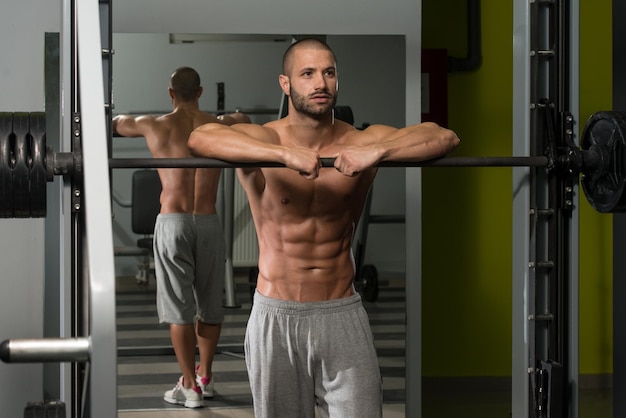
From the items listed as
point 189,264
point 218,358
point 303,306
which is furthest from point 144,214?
point 303,306

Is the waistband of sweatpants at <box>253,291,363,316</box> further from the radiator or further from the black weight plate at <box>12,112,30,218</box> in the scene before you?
the radiator

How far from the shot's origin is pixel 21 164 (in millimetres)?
2359

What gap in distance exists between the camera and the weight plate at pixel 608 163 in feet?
8.57

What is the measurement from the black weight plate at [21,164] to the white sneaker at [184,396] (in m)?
2.03

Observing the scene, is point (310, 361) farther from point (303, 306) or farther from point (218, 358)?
point (218, 358)

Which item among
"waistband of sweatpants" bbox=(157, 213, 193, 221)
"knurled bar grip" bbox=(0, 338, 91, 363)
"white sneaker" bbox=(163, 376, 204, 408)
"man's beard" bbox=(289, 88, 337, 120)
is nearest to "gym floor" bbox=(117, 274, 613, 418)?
"white sneaker" bbox=(163, 376, 204, 408)

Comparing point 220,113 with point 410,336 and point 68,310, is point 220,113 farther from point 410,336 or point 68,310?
point 68,310

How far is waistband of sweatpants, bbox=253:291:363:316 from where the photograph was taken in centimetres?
284

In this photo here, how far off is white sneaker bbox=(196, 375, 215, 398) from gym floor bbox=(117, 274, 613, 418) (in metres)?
0.03

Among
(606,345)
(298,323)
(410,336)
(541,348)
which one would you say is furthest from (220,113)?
(606,345)

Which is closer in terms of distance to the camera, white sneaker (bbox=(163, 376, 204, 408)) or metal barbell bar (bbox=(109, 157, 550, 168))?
metal barbell bar (bbox=(109, 157, 550, 168))

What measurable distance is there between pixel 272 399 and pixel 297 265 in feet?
1.27

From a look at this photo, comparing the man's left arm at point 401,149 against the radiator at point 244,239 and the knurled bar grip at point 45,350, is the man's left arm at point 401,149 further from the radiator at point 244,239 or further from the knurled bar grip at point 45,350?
the radiator at point 244,239

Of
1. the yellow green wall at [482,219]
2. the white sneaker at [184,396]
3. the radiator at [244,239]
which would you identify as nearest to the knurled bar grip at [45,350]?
→ the radiator at [244,239]
